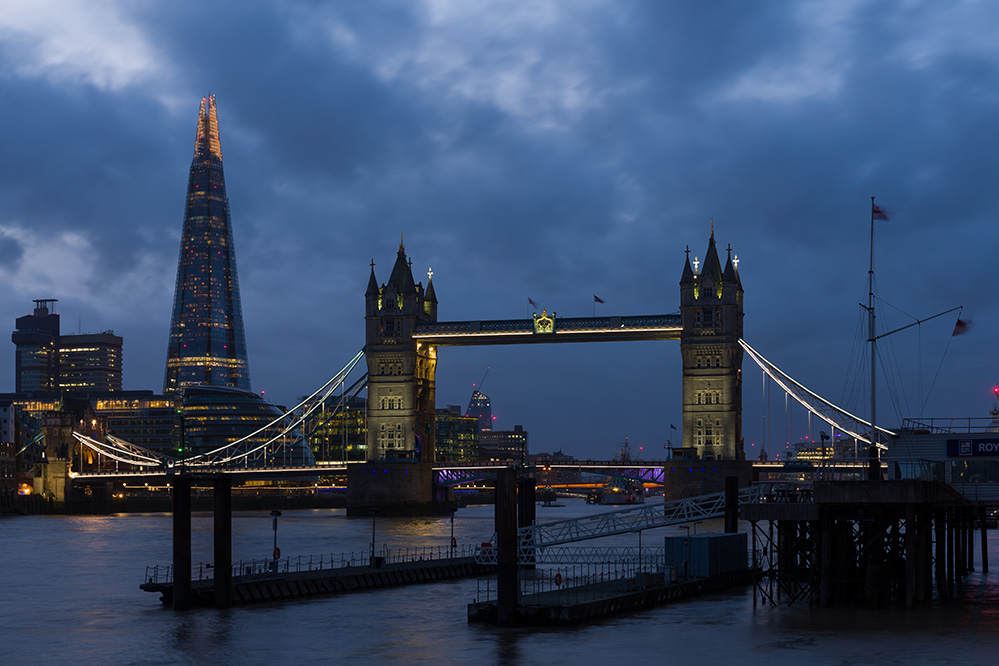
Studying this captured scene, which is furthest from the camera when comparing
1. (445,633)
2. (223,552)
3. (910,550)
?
(223,552)

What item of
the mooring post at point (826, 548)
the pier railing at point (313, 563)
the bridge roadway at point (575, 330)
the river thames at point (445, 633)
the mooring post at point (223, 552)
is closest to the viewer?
the river thames at point (445, 633)

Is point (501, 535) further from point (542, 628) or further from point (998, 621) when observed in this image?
point (998, 621)

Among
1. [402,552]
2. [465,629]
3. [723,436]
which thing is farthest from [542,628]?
[723,436]

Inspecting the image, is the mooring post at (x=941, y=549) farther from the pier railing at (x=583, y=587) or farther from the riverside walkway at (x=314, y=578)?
the riverside walkway at (x=314, y=578)

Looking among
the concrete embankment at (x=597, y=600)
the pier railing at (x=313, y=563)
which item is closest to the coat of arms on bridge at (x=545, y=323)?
the pier railing at (x=313, y=563)

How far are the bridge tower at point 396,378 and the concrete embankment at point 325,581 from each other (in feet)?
294

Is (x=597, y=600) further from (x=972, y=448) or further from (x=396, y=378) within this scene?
(x=396, y=378)

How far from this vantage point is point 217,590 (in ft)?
190

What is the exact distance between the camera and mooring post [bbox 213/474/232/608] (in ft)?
189

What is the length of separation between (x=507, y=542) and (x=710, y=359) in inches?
4516

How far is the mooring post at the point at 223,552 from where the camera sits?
57.8m

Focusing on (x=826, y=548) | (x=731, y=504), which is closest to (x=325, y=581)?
(x=731, y=504)

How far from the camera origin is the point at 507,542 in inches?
1951

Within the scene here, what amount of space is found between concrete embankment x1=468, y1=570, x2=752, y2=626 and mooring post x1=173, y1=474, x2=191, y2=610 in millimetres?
12235
